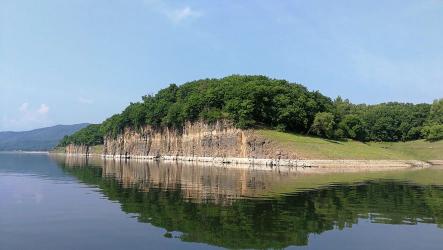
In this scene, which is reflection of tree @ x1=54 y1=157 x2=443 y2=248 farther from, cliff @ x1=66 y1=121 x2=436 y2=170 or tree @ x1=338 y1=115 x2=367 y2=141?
tree @ x1=338 y1=115 x2=367 y2=141

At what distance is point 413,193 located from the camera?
46.2 meters

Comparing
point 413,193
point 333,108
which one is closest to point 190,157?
point 333,108

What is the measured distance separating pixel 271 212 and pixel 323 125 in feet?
388

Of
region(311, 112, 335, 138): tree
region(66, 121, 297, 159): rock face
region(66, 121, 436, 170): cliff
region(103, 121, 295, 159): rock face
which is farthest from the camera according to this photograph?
region(311, 112, 335, 138): tree

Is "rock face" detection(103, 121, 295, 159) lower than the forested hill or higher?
lower

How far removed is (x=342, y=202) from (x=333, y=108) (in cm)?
13630

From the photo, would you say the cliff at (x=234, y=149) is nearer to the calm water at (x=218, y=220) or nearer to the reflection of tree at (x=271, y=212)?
the reflection of tree at (x=271, y=212)

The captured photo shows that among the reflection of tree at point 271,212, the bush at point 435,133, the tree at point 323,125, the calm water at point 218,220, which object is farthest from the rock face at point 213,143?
the bush at point 435,133

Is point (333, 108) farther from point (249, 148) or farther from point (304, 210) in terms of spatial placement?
point (304, 210)

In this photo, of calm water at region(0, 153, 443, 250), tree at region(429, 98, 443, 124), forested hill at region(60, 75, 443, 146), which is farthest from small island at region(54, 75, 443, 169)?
calm water at region(0, 153, 443, 250)

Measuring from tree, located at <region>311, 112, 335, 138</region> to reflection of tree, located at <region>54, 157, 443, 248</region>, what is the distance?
98345 millimetres

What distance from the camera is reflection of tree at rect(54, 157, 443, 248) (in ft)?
77.4

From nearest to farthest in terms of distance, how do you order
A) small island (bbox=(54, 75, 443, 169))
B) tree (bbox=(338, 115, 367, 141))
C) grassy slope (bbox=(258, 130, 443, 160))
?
grassy slope (bbox=(258, 130, 443, 160)) < small island (bbox=(54, 75, 443, 169)) < tree (bbox=(338, 115, 367, 141))

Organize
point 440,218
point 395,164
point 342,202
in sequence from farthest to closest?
point 395,164, point 342,202, point 440,218
